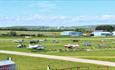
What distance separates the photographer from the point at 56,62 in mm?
57406

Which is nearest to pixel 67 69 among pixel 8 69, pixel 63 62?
pixel 63 62

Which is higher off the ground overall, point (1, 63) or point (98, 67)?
point (1, 63)

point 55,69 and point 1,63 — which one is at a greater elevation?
point 1,63

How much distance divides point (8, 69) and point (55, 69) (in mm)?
11982

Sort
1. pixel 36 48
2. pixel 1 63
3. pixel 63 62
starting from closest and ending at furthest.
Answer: pixel 1 63, pixel 63 62, pixel 36 48

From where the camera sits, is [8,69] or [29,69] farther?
[29,69]

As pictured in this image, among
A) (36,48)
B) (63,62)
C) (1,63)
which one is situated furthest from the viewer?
(36,48)

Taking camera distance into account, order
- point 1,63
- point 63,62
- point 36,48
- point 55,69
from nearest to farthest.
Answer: point 1,63 < point 55,69 < point 63,62 < point 36,48

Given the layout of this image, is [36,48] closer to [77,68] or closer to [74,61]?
[74,61]

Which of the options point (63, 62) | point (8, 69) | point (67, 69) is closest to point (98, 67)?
point (67, 69)

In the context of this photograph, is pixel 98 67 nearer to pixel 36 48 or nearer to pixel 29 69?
pixel 29 69

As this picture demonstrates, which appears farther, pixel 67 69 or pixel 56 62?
pixel 56 62

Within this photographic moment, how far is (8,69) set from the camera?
36.8 metres

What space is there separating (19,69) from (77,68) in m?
8.70
